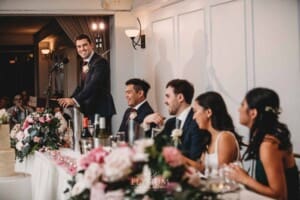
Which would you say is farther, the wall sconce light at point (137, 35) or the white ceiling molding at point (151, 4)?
the wall sconce light at point (137, 35)

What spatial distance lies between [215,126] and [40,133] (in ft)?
5.96

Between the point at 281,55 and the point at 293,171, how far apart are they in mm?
2110

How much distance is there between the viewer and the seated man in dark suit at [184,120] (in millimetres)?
3639

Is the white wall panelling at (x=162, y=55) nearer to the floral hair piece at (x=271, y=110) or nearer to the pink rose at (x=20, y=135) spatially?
the pink rose at (x=20, y=135)

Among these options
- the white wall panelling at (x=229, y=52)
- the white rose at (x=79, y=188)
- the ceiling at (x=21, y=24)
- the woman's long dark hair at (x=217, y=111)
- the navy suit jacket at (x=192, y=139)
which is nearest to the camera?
the white rose at (x=79, y=188)

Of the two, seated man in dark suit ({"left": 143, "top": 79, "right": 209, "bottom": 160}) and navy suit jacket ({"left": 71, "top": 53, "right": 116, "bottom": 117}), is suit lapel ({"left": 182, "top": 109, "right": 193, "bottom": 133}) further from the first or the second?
navy suit jacket ({"left": 71, "top": 53, "right": 116, "bottom": 117})

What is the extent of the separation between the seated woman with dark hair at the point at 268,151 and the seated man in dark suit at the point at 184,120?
0.64 m

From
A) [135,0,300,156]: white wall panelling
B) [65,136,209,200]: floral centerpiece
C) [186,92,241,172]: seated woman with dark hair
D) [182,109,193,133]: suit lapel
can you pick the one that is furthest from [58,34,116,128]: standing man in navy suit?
[65,136,209,200]: floral centerpiece

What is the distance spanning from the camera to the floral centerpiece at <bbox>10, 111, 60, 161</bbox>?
467 centimetres

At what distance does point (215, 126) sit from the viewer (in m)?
3.39

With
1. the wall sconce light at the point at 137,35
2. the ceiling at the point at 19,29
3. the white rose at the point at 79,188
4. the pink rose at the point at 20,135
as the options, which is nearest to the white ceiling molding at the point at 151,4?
the wall sconce light at the point at 137,35

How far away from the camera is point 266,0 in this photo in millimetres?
4926

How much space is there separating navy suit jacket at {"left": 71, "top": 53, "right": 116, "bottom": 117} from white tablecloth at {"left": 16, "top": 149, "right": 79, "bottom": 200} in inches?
49.7

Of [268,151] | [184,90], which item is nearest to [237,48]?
[184,90]
